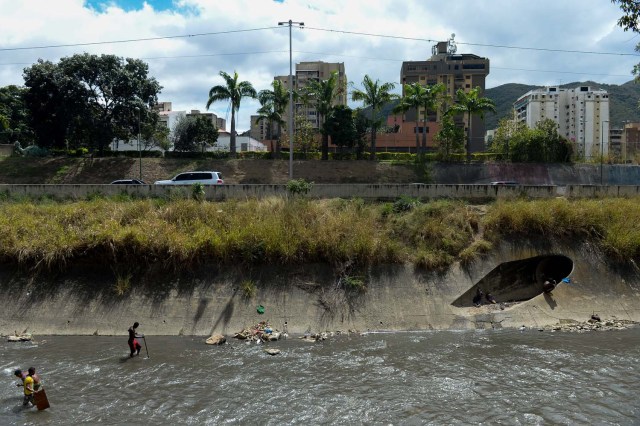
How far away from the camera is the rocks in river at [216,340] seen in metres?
17.2

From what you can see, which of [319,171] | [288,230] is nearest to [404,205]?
[288,230]

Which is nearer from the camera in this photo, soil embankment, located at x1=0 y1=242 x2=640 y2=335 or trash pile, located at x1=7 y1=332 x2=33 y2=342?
trash pile, located at x1=7 y1=332 x2=33 y2=342

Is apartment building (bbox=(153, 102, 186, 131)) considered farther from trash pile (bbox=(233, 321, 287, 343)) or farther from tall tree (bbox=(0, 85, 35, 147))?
trash pile (bbox=(233, 321, 287, 343))

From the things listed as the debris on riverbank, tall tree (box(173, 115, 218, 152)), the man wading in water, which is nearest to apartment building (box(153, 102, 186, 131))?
tall tree (box(173, 115, 218, 152))

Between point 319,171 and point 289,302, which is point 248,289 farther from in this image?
point 319,171

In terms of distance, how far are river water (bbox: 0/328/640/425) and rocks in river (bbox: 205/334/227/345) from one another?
0.37 meters

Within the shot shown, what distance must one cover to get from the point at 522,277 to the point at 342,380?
12964 millimetres

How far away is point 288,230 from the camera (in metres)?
21.8

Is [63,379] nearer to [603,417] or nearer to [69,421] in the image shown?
[69,421]

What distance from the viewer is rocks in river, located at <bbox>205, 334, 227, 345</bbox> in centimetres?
1715

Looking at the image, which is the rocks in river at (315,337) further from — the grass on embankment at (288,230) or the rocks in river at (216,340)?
the grass on embankment at (288,230)

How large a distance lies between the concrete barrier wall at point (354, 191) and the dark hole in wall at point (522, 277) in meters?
5.52

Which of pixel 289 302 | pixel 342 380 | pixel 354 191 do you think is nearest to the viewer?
pixel 342 380

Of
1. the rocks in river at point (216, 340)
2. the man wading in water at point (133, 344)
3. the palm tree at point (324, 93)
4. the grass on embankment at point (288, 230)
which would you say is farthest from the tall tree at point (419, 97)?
the man wading in water at point (133, 344)
